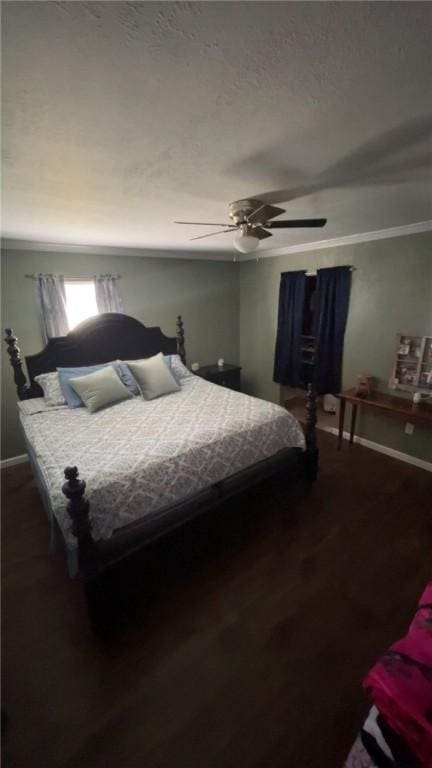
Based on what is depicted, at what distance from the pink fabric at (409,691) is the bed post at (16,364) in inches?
128

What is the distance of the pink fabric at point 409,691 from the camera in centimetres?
68

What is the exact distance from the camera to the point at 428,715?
0.68 m

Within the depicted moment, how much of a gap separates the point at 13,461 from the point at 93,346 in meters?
1.51

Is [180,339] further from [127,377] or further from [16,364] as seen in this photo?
[16,364]

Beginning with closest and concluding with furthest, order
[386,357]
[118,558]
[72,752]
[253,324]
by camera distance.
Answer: [72,752] < [118,558] < [386,357] < [253,324]

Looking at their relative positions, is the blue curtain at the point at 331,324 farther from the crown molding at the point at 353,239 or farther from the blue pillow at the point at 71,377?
the blue pillow at the point at 71,377

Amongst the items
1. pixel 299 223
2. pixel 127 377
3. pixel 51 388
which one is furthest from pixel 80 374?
pixel 299 223

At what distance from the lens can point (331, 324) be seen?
3.50m

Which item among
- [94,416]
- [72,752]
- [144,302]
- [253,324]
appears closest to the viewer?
[72,752]

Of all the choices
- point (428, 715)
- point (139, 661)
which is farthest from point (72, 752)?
point (428, 715)

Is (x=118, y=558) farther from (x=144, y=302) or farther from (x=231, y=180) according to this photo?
(x=144, y=302)

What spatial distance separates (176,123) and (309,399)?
6.88 feet

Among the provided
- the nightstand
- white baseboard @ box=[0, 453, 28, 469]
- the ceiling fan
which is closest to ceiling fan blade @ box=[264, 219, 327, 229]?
the ceiling fan

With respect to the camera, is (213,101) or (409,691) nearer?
(409,691)
